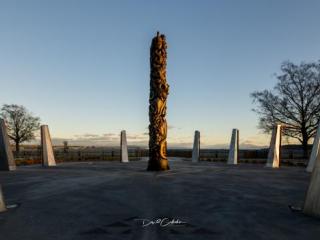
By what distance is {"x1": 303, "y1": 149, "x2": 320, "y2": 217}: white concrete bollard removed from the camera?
696cm

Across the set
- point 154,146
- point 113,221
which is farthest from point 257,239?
point 154,146

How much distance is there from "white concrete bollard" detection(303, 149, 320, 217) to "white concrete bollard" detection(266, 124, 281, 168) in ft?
45.6

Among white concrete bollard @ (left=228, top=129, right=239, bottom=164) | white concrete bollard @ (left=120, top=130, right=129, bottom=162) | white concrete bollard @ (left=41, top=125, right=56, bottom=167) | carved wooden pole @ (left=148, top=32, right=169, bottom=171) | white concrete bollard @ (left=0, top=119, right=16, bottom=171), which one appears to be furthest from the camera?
white concrete bollard @ (left=120, top=130, right=129, bottom=162)

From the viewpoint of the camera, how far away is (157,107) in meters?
16.2

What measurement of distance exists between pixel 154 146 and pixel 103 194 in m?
7.15

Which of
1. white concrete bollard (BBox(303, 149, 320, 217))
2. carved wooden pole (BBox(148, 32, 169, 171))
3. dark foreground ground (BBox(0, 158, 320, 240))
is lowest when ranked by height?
Result: dark foreground ground (BBox(0, 158, 320, 240))

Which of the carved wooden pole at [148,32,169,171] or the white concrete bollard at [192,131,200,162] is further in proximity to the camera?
the white concrete bollard at [192,131,200,162]

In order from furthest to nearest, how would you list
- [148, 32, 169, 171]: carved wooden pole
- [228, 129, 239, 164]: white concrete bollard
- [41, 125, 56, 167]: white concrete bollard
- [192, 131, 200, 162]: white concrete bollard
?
1. [192, 131, 200, 162]: white concrete bollard
2. [228, 129, 239, 164]: white concrete bollard
3. [41, 125, 56, 167]: white concrete bollard
4. [148, 32, 169, 171]: carved wooden pole

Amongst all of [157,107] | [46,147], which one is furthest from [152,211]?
[46,147]

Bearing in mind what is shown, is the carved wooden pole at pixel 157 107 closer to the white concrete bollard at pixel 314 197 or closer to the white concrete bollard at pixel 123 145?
the white concrete bollard at pixel 123 145

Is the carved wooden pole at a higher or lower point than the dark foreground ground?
higher

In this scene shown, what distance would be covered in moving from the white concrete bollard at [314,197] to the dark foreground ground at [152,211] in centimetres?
26

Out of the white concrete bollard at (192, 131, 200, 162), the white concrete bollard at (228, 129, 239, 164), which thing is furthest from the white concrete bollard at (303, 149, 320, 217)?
the white concrete bollard at (192, 131, 200, 162)

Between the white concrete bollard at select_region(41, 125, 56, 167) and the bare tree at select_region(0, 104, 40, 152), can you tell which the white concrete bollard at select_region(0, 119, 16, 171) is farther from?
the bare tree at select_region(0, 104, 40, 152)
